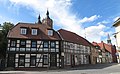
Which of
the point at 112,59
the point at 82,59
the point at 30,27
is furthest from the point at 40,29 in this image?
the point at 112,59

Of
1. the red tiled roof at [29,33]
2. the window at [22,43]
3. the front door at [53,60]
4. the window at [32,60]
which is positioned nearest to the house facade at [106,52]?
the red tiled roof at [29,33]

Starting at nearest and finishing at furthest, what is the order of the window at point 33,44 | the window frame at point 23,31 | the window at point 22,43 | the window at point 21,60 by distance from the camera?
the window at point 21,60 < the window at point 22,43 < the window at point 33,44 < the window frame at point 23,31

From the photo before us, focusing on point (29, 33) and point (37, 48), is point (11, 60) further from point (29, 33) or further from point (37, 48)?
point (29, 33)

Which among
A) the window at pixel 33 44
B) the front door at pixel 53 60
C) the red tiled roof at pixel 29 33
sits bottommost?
the front door at pixel 53 60

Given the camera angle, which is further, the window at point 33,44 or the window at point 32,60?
the window at point 33,44

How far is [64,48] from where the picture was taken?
3341cm

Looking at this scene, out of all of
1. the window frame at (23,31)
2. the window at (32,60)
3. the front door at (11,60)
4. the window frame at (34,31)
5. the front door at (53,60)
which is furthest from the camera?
the window frame at (34,31)

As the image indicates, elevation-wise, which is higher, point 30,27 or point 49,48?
point 30,27

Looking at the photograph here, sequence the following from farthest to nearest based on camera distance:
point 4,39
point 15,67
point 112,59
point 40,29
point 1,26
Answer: point 112,59 < point 1,26 < point 4,39 < point 40,29 < point 15,67

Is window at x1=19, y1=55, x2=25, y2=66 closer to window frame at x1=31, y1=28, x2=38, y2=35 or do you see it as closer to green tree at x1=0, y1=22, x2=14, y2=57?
window frame at x1=31, y1=28, x2=38, y2=35

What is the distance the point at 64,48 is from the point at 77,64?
6.60m

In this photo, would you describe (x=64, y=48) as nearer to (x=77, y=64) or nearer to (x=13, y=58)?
(x=77, y=64)

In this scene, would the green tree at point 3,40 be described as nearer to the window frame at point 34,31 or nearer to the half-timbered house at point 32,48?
the half-timbered house at point 32,48

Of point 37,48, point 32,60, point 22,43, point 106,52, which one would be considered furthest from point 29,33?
point 106,52
